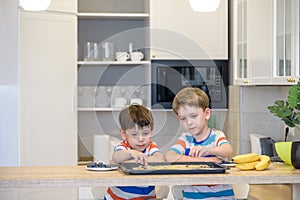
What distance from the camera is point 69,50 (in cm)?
445

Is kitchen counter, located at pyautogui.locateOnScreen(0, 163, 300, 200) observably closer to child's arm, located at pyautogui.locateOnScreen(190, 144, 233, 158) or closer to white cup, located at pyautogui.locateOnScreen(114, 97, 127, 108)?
child's arm, located at pyautogui.locateOnScreen(190, 144, 233, 158)

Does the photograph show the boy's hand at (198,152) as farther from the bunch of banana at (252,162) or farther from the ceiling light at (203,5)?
the ceiling light at (203,5)

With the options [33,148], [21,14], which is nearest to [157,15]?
[21,14]

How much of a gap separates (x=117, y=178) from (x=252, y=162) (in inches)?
24.1

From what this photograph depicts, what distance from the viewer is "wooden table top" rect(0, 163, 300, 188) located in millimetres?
2102

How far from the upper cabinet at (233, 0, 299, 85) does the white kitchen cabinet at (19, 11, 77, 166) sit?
4.22 ft

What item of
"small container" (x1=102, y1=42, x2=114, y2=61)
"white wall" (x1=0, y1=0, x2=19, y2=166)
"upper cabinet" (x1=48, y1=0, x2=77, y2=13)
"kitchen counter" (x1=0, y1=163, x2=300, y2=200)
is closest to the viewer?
"kitchen counter" (x1=0, y1=163, x2=300, y2=200)

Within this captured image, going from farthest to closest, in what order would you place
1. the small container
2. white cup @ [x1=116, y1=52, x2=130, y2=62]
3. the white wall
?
the white wall < the small container < white cup @ [x1=116, y1=52, x2=130, y2=62]

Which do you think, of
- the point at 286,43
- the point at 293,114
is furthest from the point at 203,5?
the point at 293,114

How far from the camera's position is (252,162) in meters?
2.40

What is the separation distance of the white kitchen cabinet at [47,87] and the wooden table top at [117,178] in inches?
77.8

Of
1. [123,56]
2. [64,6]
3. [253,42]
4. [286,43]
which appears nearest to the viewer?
[123,56]

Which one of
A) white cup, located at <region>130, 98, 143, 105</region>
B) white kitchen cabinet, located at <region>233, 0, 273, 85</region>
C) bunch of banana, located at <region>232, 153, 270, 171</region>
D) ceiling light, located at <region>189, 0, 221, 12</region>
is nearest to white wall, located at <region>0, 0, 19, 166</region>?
ceiling light, located at <region>189, 0, 221, 12</region>

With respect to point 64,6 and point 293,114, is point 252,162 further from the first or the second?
point 64,6
